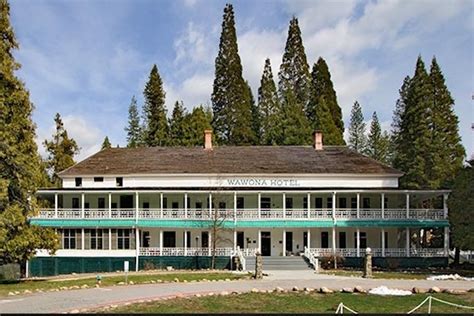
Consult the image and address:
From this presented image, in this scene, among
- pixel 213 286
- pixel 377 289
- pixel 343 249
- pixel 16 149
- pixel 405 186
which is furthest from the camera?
pixel 405 186

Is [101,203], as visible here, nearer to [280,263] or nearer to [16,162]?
[280,263]

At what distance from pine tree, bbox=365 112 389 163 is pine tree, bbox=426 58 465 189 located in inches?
925

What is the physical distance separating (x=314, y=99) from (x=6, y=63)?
156 feet

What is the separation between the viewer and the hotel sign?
45.9 meters

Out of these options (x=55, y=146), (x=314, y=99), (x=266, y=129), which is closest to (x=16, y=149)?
(x=55, y=146)

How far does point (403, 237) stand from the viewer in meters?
46.6

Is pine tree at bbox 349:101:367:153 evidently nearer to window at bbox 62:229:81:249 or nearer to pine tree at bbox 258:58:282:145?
pine tree at bbox 258:58:282:145

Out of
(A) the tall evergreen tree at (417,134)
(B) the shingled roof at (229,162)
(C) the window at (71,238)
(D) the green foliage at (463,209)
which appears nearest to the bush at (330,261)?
(D) the green foliage at (463,209)

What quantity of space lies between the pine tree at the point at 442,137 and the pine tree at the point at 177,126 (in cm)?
2693

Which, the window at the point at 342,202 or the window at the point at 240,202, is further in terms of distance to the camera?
the window at the point at 240,202

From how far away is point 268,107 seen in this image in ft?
227

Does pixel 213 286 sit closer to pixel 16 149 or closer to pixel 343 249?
pixel 16 149

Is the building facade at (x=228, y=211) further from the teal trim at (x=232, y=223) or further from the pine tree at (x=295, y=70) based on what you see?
the pine tree at (x=295, y=70)

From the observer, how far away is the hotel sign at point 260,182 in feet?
151
